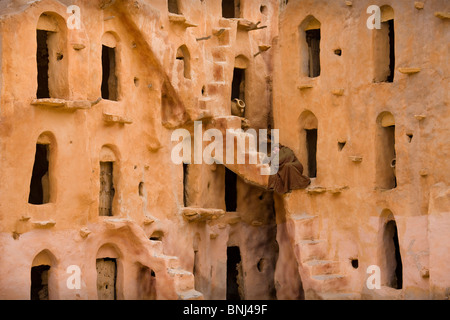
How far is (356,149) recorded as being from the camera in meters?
32.3

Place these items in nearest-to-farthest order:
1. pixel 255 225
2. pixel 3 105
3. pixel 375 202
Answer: pixel 3 105 < pixel 375 202 < pixel 255 225

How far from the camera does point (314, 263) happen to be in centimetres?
3275

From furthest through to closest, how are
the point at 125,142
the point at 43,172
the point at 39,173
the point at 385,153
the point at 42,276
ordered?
the point at 385,153 → the point at 39,173 → the point at 43,172 → the point at 125,142 → the point at 42,276

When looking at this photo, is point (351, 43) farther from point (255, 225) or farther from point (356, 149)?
point (255, 225)

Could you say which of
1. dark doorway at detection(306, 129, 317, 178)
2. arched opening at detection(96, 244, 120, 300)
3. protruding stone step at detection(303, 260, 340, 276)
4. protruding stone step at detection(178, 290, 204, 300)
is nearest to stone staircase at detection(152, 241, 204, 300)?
protruding stone step at detection(178, 290, 204, 300)

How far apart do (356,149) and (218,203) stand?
637 centimetres

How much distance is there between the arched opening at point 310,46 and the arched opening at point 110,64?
24.7ft

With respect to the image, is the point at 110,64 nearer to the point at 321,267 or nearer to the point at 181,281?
the point at 181,281

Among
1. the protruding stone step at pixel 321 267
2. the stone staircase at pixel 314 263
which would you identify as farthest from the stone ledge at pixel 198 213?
the protruding stone step at pixel 321 267

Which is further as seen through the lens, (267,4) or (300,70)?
(267,4)

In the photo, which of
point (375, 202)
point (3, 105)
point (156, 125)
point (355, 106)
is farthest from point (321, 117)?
point (3, 105)

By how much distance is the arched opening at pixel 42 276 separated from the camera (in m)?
28.3

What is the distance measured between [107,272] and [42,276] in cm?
224

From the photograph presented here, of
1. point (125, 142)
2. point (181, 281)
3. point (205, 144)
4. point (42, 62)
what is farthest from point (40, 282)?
point (205, 144)
